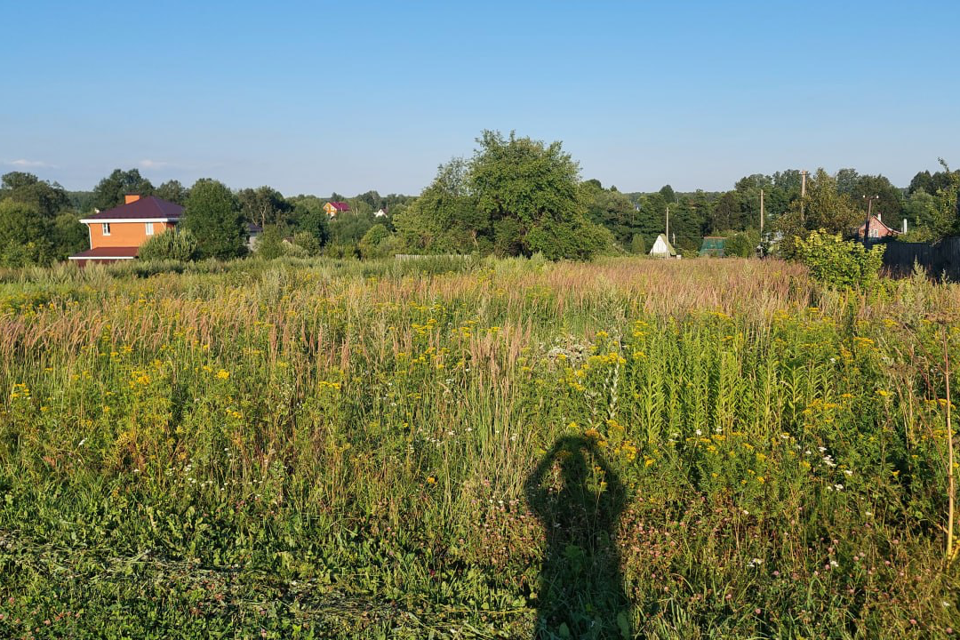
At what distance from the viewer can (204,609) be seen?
9.98ft

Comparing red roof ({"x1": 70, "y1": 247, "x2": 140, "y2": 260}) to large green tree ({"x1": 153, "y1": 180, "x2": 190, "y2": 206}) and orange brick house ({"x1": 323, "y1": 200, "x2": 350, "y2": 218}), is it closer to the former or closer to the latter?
large green tree ({"x1": 153, "y1": 180, "x2": 190, "y2": 206})

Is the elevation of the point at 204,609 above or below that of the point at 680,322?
below

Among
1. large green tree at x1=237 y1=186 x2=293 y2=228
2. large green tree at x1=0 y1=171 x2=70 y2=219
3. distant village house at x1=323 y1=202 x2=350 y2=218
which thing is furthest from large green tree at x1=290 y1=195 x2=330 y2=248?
distant village house at x1=323 y1=202 x2=350 y2=218

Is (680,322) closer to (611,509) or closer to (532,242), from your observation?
(611,509)

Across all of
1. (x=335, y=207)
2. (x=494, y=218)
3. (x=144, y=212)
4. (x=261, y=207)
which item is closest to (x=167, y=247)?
(x=494, y=218)

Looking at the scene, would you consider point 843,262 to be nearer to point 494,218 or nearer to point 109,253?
point 494,218

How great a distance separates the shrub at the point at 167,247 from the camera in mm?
28500

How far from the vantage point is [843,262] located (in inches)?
477

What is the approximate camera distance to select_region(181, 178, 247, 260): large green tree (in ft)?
140

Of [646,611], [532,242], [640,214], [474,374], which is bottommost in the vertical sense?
[646,611]

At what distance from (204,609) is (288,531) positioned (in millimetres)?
732

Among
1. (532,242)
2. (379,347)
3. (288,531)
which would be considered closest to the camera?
(288,531)

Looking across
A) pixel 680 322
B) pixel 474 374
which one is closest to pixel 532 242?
pixel 680 322

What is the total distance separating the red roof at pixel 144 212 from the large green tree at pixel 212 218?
13.0 meters
